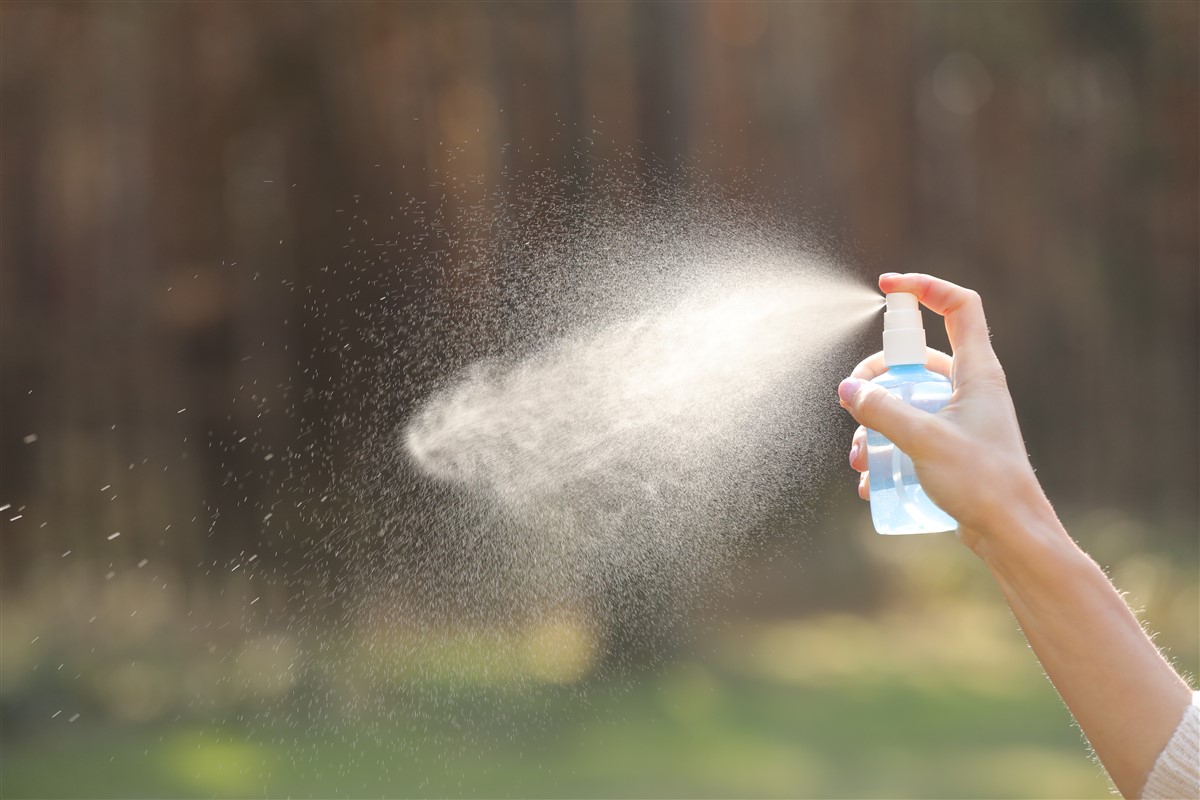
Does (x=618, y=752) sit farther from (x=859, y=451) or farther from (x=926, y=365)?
(x=926, y=365)

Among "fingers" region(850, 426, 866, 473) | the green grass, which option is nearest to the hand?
"fingers" region(850, 426, 866, 473)

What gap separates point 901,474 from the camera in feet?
5.52

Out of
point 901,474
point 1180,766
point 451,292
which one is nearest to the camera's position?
point 1180,766

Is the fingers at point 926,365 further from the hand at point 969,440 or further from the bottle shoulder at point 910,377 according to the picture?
the hand at point 969,440

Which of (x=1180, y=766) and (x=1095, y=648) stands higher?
(x=1095, y=648)

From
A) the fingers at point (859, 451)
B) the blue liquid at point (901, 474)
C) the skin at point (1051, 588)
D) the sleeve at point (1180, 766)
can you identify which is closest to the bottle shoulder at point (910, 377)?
the blue liquid at point (901, 474)

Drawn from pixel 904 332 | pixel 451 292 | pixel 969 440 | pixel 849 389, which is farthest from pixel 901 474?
pixel 451 292

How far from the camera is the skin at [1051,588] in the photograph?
1207 millimetres

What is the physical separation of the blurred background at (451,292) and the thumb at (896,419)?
2.26 meters

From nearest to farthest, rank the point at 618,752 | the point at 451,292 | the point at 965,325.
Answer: the point at 965,325, the point at 618,752, the point at 451,292

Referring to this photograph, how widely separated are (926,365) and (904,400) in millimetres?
102

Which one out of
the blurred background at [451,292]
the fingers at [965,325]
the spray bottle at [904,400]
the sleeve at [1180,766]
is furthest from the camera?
the blurred background at [451,292]

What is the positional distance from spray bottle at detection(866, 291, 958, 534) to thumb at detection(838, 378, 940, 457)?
0.75 ft

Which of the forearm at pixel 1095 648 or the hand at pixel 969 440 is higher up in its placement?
the hand at pixel 969 440
